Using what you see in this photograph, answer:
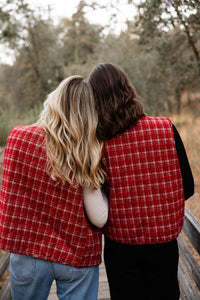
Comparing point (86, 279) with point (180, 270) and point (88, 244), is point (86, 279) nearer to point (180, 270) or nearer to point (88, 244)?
point (88, 244)

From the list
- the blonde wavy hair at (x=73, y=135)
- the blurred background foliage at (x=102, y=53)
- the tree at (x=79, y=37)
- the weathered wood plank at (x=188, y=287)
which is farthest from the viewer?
the tree at (x=79, y=37)

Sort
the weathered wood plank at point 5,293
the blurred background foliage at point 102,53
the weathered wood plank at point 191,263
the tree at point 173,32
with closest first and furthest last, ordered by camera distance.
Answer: the weathered wood plank at point 191,263 < the weathered wood plank at point 5,293 < the tree at point 173,32 < the blurred background foliage at point 102,53

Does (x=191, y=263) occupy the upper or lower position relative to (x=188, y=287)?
upper

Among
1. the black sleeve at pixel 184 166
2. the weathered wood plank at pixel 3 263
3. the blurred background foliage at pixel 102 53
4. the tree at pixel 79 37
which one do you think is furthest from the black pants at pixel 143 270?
the tree at pixel 79 37

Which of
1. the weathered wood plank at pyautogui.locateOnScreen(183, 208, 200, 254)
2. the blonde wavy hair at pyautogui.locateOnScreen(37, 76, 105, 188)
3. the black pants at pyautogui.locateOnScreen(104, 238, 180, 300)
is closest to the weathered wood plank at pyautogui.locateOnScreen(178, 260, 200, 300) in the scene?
the weathered wood plank at pyautogui.locateOnScreen(183, 208, 200, 254)

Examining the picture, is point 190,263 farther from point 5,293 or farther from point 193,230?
point 5,293

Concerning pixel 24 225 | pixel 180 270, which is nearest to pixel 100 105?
pixel 24 225

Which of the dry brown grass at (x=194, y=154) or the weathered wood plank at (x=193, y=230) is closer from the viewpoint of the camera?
the weathered wood plank at (x=193, y=230)

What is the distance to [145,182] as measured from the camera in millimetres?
1686

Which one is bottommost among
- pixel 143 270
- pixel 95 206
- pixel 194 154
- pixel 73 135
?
pixel 194 154

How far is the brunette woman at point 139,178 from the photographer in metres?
1.63

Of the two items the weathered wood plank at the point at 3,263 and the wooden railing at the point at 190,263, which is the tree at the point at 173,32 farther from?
the weathered wood plank at the point at 3,263

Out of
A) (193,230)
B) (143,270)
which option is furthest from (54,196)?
(193,230)

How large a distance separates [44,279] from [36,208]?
39 cm
